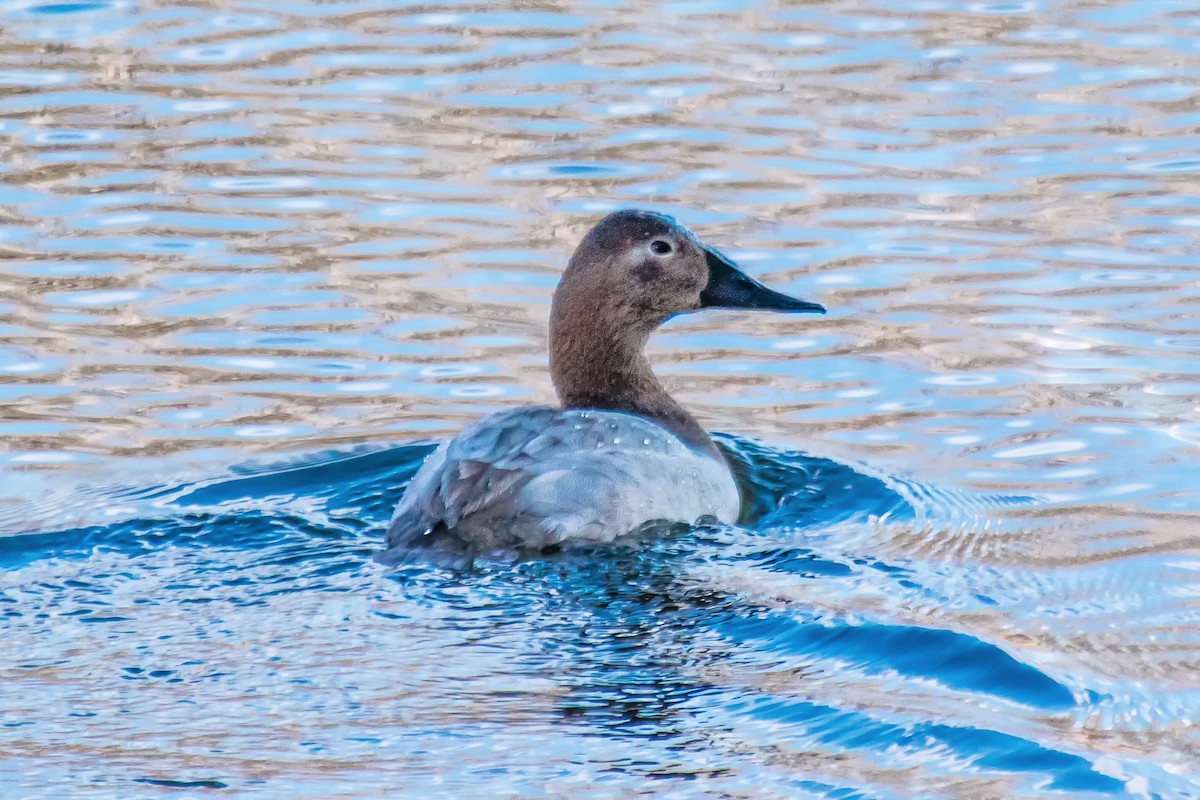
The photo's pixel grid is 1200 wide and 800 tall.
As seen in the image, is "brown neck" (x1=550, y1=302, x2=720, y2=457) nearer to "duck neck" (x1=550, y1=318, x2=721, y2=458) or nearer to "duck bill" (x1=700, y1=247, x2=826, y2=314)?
"duck neck" (x1=550, y1=318, x2=721, y2=458)

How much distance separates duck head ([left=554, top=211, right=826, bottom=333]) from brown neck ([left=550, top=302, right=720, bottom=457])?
0.05 meters

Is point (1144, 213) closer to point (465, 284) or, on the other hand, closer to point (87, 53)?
point (465, 284)

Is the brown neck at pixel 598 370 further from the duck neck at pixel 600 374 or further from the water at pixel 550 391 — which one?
the water at pixel 550 391

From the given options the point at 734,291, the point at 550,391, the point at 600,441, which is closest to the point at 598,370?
the point at 734,291

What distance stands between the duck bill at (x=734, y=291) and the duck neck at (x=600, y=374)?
40cm

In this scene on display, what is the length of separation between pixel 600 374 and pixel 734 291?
2.24ft

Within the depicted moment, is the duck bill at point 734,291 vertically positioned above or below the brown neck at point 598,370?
above

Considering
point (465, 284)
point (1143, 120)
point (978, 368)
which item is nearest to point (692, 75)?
point (1143, 120)

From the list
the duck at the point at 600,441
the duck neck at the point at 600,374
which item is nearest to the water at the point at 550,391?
the duck at the point at 600,441

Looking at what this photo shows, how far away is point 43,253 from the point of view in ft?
34.4

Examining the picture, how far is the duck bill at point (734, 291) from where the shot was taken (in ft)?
27.9

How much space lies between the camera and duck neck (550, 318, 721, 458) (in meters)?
8.36

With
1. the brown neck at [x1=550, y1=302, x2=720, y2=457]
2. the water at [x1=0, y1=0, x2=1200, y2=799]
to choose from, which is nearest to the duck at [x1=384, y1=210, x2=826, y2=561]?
the brown neck at [x1=550, y1=302, x2=720, y2=457]

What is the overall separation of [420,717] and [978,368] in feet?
14.2
